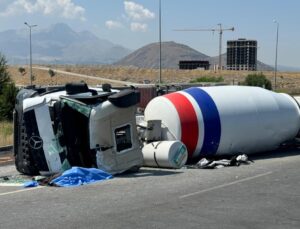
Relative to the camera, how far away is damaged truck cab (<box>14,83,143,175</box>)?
1274 cm

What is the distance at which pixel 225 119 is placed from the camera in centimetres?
1547

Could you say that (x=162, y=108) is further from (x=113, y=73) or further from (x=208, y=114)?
(x=113, y=73)

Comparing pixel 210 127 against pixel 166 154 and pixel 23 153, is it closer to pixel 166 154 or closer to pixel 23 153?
pixel 166 154


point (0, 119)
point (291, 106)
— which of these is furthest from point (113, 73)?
point (291, 106)

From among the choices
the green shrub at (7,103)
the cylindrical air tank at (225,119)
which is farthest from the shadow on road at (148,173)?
the green shrub at (7,103)

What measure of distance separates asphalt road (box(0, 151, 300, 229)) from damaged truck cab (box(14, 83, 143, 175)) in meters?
0.86

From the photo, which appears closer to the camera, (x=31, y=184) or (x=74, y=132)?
(x=31, y=184)

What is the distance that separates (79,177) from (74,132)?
51.0 inches

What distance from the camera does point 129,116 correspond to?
13.2 m

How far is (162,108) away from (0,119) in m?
18.0

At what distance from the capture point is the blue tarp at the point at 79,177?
11.7 metres

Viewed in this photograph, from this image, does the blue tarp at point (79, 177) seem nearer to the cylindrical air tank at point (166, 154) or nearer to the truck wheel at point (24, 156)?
the truck wheel at point (24, 156)

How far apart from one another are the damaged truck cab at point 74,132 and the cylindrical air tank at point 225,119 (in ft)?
7.30

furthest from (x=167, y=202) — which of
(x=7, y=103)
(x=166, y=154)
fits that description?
(x=7, y=103)
